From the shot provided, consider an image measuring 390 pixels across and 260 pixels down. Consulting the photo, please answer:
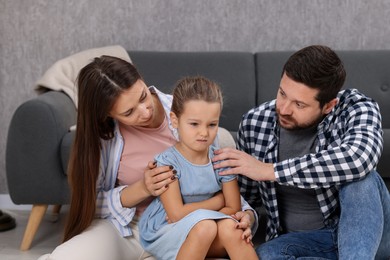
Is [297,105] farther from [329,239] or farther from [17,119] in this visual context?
[17,119]

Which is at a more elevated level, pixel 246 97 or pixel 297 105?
pixel 297 105

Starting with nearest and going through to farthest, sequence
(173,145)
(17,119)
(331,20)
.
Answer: (173,145), (17,119), (331,20)

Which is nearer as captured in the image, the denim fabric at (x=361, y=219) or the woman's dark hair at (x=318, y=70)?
the denim fabric at (x=361, y=219)

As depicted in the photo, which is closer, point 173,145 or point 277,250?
point 277,250

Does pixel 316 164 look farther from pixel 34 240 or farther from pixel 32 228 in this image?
pixel 34 240

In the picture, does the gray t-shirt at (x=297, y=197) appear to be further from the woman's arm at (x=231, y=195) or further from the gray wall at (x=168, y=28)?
the gray wall at (x=168, y=28)

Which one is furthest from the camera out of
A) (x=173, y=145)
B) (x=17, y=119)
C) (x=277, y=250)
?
(x=17, y=119)

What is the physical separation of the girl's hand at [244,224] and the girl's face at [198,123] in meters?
0.20

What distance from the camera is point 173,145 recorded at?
205 centimetres

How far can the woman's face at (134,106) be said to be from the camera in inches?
77.9

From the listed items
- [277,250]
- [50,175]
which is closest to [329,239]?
[277,250]

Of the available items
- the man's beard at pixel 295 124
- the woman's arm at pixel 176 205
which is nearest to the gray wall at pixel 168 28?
the man's beard at pixel 295 124

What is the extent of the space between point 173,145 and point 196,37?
1.70 metres

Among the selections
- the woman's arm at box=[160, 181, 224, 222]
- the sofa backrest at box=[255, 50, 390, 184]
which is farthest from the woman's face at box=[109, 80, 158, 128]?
the sofa backrest at box=[255, 50, 390, 184]
